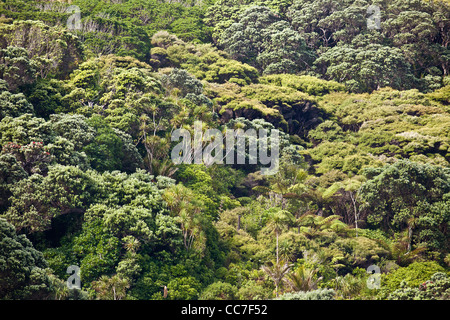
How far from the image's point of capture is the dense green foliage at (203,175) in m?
24.6

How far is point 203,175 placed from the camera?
111 feet

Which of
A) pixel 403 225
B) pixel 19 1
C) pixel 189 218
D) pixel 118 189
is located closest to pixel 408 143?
pixel 403 225

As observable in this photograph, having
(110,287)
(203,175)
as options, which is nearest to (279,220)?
(203,175)

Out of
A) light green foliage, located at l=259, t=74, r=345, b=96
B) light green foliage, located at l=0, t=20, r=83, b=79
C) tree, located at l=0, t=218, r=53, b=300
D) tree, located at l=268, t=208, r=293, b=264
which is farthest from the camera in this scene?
light green foliage, located at l=259, t=74, r=345, b=96

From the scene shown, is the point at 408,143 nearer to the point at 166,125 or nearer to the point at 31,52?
the point at 166,125

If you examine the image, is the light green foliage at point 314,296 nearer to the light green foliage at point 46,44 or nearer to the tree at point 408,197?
the tree at point 408,197

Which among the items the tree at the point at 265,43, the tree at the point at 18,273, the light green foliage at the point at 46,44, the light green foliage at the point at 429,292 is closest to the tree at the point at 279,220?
the light green foliage at the point at 429,292

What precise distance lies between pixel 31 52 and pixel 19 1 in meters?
16.4

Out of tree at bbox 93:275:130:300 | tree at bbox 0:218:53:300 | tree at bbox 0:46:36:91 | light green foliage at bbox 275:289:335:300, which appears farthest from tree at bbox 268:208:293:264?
tree at bbox 0:46:36:91

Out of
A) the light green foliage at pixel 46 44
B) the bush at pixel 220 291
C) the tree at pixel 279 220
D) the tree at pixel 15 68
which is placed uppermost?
the light green foliage at pixel 46 44

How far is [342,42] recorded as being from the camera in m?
63.2

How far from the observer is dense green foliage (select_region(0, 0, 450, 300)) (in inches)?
968

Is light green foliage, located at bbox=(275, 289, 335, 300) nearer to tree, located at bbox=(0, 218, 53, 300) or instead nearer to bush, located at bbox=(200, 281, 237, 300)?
bush, located at bbox=(200, 281, 237, 300)

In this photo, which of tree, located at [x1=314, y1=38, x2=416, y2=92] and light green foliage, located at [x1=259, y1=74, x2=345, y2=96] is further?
tree, located at [x1=314, y1=38, x2=416, y2=92]
